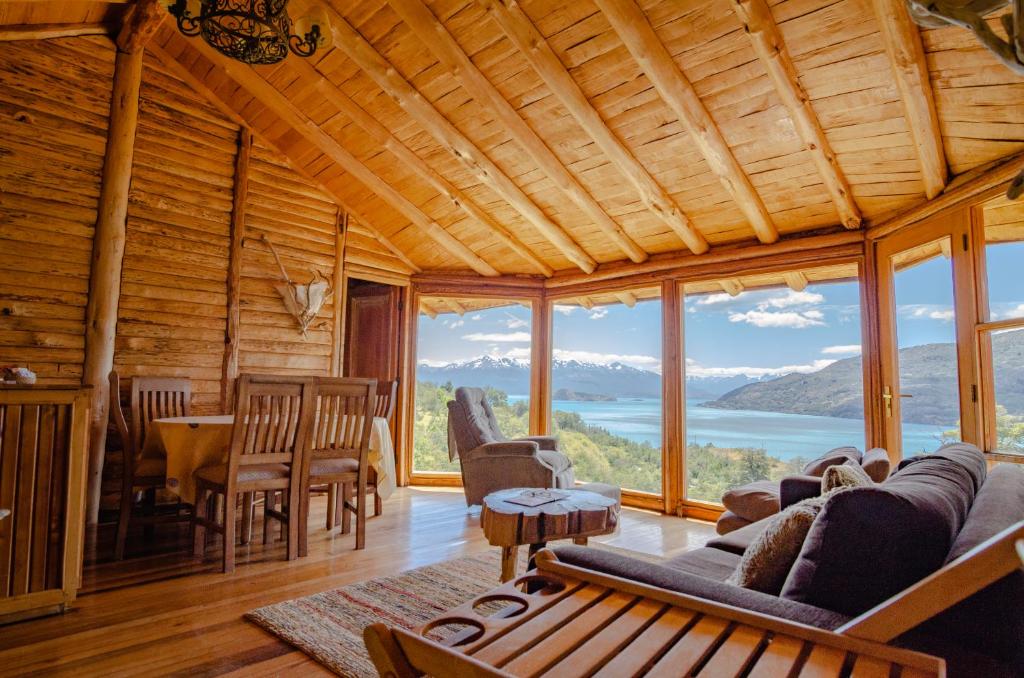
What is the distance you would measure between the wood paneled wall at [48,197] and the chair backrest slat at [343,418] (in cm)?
205

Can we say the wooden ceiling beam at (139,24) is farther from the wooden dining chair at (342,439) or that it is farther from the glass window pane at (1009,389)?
the glass window pane at (1009,389)

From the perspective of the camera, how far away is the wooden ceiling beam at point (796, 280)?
470cm

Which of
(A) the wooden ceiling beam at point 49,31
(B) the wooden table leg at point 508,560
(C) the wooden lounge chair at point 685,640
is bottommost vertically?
(B) the wooden table leg at point 508,560

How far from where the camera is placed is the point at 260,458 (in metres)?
3.21

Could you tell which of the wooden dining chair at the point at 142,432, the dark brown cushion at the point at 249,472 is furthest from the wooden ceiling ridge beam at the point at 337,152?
the dark brown cushion at the point at 249,472

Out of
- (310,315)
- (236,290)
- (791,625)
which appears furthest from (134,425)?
(791,625)

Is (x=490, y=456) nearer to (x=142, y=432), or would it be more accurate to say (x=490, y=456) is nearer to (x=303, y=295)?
(x=303, y=295)

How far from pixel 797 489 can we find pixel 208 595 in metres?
2.73

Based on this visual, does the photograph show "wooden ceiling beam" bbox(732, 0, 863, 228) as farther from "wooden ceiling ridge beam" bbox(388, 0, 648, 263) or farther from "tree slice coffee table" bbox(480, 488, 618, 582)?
"tree slice coffee table" bbox(480, 488, 618, 582)

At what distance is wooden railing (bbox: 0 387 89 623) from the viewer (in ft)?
7.71

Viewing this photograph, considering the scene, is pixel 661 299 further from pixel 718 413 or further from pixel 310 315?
pixel 310 315

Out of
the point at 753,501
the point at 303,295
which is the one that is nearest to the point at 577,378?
the point at 303,295

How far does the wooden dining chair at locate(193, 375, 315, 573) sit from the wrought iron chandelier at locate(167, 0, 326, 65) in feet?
5.41

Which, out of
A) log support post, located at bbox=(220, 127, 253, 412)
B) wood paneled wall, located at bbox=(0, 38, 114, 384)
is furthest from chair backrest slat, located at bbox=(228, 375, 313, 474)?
wood paneled wall, located at bbox=(0, 38, 114, 384)
